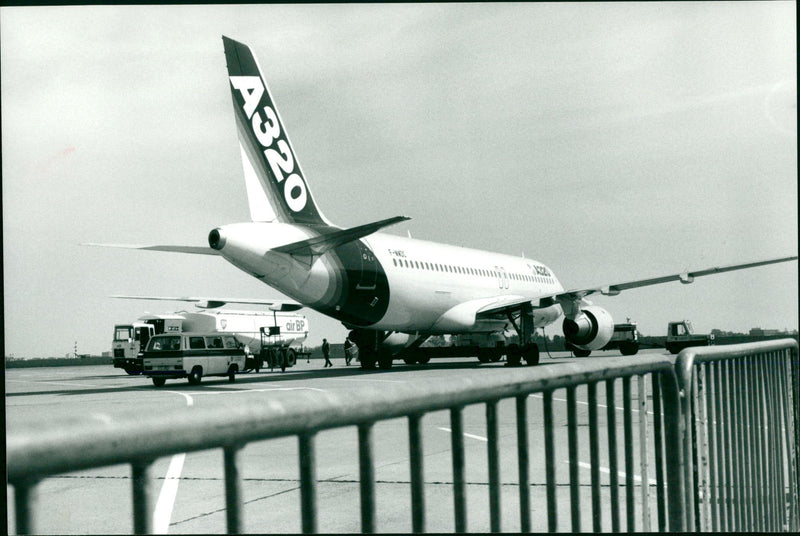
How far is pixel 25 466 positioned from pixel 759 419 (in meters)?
4.65

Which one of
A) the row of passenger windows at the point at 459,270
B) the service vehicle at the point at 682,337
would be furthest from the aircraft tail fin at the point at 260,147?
the service vehicle at the point at 682,337

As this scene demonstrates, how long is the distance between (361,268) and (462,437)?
18.9m

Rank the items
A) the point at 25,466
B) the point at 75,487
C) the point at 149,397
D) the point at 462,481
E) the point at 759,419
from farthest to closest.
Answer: the point at 149,397
the point at 75,487
the point at 759,419
the point at 462,481
the point at 25,466

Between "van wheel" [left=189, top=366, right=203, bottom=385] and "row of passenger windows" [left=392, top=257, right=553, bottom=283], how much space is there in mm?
5879

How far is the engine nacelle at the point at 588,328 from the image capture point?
1020 inches

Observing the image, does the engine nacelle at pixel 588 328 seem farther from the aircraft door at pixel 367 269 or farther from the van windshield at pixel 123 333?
the van windshield at pixel 123 333

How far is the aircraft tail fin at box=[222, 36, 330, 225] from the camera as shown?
815 inches

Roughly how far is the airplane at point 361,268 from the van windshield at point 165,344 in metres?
2.56

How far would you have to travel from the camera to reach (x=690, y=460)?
12.9 ft

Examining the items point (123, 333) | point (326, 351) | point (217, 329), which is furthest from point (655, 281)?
point (123, 333)

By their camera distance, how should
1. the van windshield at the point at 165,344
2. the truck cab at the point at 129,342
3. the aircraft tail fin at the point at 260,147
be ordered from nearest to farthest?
the aircraft tail fin at the point at 260,147 → the van windshield at the point at 165,344 → the truck cab at the point at 129,342

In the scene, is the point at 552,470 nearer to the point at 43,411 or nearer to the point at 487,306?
the point at 43,411

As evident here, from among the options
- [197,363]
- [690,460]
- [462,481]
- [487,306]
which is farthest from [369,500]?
[487,306]

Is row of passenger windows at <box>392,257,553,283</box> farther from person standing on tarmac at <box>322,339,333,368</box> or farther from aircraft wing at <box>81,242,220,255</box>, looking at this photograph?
person standing on tarmac at <box>322,339,333,368</box>
